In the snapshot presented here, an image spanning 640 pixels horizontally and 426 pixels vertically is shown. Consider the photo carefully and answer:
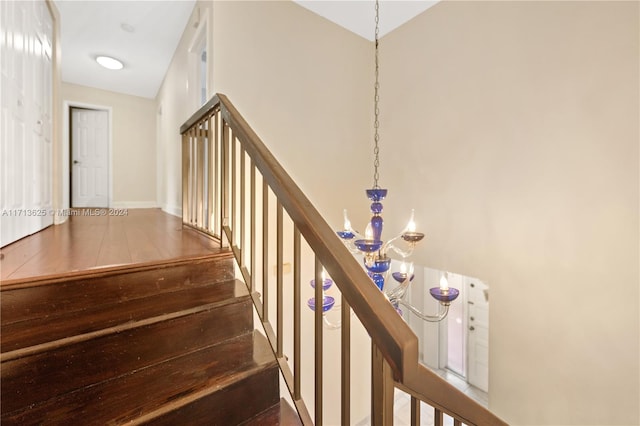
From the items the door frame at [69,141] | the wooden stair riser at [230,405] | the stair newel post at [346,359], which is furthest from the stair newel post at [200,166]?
the door frame at [69,141]

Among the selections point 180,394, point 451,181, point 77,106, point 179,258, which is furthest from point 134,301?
point 77,106

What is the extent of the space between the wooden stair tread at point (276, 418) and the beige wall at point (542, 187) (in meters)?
2.28

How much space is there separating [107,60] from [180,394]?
197 inches

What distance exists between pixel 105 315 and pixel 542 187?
304cm

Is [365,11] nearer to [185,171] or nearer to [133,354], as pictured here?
[185,171]

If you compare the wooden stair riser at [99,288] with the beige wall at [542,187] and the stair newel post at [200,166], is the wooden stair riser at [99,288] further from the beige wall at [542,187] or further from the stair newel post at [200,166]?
the beige wall at [542,187]

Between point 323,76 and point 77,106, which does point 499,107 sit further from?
point 77,106

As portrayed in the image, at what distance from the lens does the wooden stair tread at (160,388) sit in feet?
2.85

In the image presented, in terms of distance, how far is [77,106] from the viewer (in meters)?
5.03

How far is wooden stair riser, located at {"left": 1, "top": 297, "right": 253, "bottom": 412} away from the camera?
865mm

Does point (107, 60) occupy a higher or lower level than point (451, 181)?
higher

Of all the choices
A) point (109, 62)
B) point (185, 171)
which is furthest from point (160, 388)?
point (109, 62)

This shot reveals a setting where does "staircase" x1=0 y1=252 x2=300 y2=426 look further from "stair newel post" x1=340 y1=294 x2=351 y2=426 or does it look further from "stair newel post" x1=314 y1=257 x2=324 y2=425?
"stair newel post" x1=340 y1=294 x2=351 y2=426

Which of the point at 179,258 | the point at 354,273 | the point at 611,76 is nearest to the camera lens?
the point at 354,273
